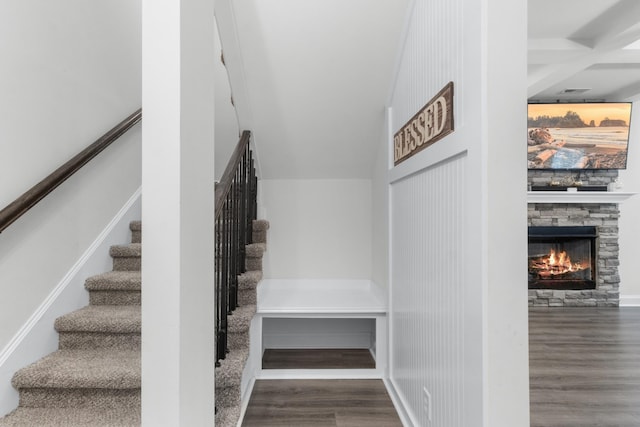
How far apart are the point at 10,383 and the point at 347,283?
241 cm

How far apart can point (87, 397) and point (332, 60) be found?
7.31ft

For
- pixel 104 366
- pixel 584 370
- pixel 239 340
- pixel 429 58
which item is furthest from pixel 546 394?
pixel 104 366

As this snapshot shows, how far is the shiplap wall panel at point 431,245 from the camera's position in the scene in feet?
4.40

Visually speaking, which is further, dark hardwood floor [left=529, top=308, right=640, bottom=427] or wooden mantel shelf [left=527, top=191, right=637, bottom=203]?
wooden mantel shelf [left=527, top=191, right=637, bottom=203]

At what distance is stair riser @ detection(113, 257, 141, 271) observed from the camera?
2.29m

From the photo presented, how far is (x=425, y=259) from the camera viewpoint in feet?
5.71

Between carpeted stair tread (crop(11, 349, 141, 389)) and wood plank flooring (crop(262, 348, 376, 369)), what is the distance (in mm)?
1348

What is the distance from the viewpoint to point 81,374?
148cm

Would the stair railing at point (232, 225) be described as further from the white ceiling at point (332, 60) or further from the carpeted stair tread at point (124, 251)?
the carpeted stair tread at point (124, 251)

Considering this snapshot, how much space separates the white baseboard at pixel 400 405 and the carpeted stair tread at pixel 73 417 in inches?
51.0

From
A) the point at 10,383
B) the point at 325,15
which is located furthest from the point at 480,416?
the point at 325,15

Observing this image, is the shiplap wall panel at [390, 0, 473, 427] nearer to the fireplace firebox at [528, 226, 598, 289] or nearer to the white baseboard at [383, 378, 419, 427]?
the white baseboard at [383, 378, 419, 427]

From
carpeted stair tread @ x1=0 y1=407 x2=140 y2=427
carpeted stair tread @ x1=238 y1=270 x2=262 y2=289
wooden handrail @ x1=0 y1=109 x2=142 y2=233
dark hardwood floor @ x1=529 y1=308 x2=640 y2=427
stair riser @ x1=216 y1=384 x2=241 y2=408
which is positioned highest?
wooden handrail @ x1=0 y1=109 x2=142 y2=233

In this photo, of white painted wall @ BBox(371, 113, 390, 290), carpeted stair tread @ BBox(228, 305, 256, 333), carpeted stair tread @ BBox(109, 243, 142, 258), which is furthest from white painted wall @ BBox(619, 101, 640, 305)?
carpeted stair tread @ BBox(109, 243, 142, 258)
